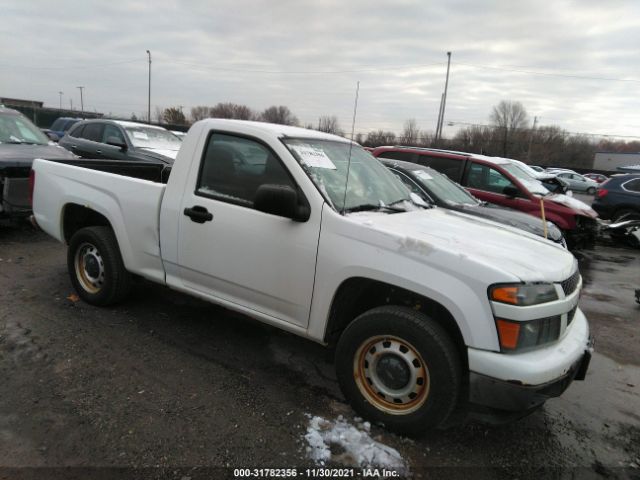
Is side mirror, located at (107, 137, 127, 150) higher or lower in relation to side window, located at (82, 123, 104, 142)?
lower

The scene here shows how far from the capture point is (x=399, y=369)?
280 centimetres

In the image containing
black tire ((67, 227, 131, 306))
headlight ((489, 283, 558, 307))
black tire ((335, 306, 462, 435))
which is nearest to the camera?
headlight ((489, 283, 558, 307))

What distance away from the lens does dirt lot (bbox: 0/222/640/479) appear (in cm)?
263

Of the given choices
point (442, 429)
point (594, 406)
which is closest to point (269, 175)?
point (442, 429)

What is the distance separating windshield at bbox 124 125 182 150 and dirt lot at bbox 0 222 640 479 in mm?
6066

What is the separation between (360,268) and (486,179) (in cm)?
674

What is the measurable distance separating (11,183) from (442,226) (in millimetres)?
6222

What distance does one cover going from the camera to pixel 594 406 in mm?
3527

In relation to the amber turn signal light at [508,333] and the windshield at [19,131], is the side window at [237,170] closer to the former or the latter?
the amber turn signal light at [508,333]

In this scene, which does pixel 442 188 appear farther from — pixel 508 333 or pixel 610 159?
pixel 610 159

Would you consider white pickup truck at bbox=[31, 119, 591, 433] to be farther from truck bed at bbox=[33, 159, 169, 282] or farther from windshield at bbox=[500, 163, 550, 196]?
windshield at bbox=[500, 163, 550, 196]

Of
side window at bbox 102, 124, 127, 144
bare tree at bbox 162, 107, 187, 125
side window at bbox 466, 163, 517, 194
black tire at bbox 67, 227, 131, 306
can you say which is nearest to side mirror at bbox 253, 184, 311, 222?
black tire at bbox 67, 227, 131, 306

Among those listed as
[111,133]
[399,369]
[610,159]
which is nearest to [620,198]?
[399,369]

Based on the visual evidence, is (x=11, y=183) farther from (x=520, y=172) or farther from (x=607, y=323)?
(x=520, y=172)
